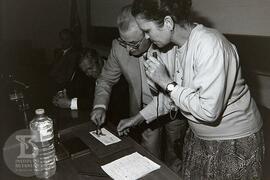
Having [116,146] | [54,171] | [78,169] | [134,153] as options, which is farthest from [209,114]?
[54,171]

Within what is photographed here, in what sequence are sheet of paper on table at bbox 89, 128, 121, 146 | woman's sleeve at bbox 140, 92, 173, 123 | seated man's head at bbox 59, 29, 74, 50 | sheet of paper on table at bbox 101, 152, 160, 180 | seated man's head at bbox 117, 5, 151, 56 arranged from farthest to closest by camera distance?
seated man's head at bbox 59, 29, 74, 50 < woman's sleeve at bbox 140, 92, 173, 123 < seated man's head at bbox 117, 5, 151, 56 < sheet of paper on table at bbox 89, 128, 121, 146 < sheet of paper on table at bbox 101, 152, 160, 180

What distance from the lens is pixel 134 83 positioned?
2.33 m

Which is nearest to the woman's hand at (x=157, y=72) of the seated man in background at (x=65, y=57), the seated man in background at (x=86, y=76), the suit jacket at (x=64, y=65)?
the seated man in background at (x=86, y=76)

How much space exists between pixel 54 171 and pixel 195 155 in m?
0.84

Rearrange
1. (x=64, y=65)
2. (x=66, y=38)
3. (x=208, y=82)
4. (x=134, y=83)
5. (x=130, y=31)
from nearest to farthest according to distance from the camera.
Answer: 1. (x=208, y=82)
2. (x=130, y=31)
3. (x=134, y=83)
4. (x=64, y=65)
5. (x=66, y=38)

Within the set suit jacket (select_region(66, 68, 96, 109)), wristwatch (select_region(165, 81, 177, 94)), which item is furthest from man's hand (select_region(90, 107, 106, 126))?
suit jacket (select_region(66, 68, 96, 109))

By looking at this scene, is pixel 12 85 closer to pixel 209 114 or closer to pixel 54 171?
pixel 54 171

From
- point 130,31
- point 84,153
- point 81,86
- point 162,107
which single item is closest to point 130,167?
point 84,153

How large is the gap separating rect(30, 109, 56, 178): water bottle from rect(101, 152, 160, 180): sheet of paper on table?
25 cm

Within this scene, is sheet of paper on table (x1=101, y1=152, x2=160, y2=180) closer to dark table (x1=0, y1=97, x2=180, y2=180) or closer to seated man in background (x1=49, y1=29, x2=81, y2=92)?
dark table (x1=0, y1=97, x2=180, y2=180)

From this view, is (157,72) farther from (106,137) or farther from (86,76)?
(86,76)

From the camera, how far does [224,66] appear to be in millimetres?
1285

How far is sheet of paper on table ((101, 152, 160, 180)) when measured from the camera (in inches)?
49.9

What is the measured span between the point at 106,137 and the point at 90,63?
1499mm
